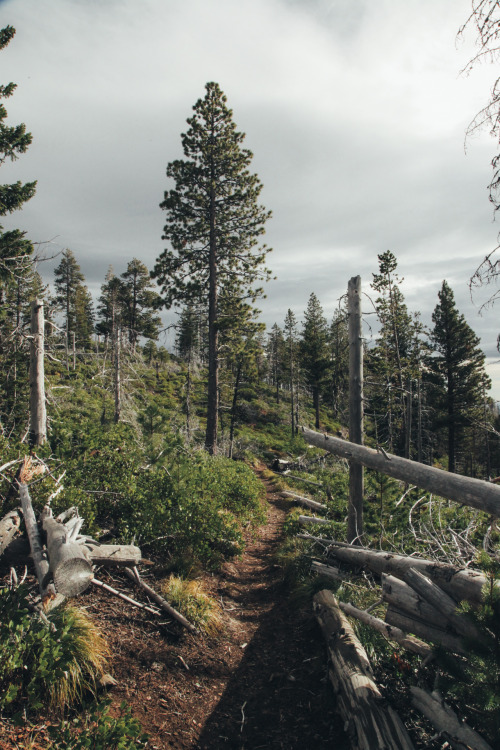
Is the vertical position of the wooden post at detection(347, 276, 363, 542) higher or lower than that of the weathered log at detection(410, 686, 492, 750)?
higher

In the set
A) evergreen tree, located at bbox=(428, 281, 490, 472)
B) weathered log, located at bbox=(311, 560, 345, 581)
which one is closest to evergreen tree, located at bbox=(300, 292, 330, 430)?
evergreen tree, located at bbox=(428, 281, 490, 472)

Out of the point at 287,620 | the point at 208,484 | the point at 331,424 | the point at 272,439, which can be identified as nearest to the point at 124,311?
the point at 272,439

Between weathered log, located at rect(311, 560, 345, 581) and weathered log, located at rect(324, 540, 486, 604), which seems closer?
weathered log, located at rect(324, 540, 486, 604)

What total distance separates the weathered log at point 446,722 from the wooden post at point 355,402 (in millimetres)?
4322

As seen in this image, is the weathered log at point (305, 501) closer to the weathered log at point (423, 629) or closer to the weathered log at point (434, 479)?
the weathered log at point (434, 479)

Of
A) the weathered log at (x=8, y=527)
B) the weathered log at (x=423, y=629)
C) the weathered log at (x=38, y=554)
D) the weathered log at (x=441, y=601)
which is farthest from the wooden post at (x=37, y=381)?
the weathered log at (x=441, y=601)

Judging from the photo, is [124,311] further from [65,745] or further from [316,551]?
[65,745]

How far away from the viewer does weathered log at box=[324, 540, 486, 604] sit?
12.2ft

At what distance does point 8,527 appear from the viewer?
202 inches

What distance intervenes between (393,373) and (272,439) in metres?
16.3

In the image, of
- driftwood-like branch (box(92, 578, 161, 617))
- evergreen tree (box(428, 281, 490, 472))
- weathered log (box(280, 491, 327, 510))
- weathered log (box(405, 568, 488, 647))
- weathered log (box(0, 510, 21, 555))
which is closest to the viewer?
weathered log (box(405, 568, 488, 647))

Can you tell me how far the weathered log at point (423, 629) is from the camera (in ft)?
12.0

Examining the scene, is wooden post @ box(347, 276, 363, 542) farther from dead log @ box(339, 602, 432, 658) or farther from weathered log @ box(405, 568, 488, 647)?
weathered log @ box(405, 568, 488, 647)

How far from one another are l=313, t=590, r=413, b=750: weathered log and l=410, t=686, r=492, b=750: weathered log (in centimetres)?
25
